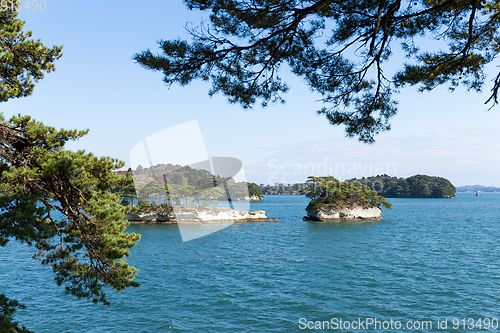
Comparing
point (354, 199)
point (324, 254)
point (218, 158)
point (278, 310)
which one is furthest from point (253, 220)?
point (278, 310)

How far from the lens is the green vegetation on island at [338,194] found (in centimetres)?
4491

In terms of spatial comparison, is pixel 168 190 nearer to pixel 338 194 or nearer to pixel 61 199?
pixel 338 194

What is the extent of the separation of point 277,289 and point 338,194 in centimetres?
3218

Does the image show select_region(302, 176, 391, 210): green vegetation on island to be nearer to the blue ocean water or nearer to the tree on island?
the blue ocean water

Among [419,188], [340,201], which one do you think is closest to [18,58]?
[340,201]

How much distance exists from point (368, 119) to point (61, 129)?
20.5ft

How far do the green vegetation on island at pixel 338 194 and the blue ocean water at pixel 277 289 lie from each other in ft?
59.5

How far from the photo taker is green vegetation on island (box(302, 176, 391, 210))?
1768 inches

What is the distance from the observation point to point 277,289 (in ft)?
49.3

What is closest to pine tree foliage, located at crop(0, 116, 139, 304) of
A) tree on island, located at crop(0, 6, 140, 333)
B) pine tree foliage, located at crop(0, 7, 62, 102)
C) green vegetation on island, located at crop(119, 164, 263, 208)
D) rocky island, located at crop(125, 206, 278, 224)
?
tree on island, located at crop(0, 6, 140, 333)

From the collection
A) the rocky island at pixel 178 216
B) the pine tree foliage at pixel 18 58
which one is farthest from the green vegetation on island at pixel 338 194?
the pine tree foliage at pixel 18 58

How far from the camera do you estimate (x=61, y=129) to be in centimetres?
505

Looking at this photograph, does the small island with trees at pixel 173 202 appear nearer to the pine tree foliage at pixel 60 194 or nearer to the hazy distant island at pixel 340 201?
the hazy distant island at pixel 340 201

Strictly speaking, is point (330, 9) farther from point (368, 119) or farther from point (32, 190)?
point (32, 190)
